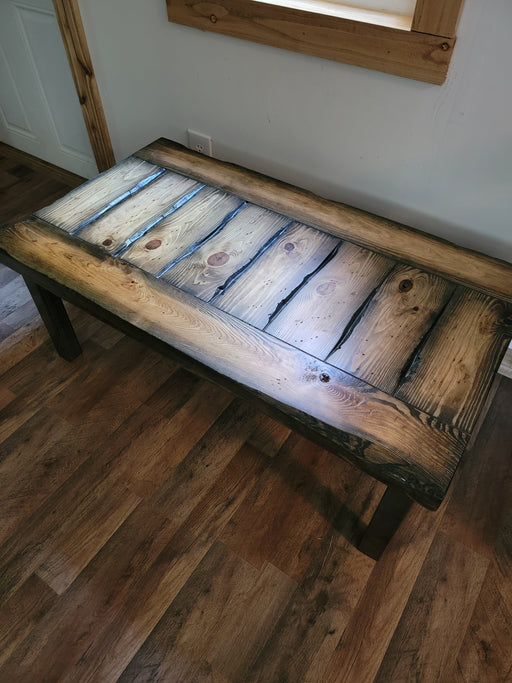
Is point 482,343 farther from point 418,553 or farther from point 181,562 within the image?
point 181,562

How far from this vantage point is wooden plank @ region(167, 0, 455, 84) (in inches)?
44.3

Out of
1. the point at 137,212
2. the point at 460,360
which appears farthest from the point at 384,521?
the point at 137,212

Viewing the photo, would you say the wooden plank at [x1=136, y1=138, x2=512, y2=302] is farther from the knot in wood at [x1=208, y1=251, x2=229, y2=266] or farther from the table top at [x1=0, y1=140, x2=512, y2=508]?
the knot in wood at [x1=208, y1=251, x2=229, y2=266]

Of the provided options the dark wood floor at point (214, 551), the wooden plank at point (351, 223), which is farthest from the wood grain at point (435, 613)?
the wooden plank at point (351, 223)

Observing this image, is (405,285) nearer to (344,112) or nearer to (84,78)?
(344,112)

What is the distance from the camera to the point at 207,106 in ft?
5.24

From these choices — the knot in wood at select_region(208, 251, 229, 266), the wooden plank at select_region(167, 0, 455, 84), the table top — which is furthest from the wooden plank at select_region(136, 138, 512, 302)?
the wooden plank at select_region(167, 0, 455, 84)

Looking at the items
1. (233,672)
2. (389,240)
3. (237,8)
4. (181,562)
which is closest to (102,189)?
(237,8)

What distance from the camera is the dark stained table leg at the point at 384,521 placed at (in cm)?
96

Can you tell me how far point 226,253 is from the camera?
1.23 metres

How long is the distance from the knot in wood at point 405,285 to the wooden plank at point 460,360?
0.10 meters

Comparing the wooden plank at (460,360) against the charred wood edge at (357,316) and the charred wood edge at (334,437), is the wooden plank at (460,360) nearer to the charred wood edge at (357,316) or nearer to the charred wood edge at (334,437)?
the charred wood edge at (334,437)

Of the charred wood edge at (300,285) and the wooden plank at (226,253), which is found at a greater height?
the wooden plank at (226,253)

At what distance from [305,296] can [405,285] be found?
0.81 ft
